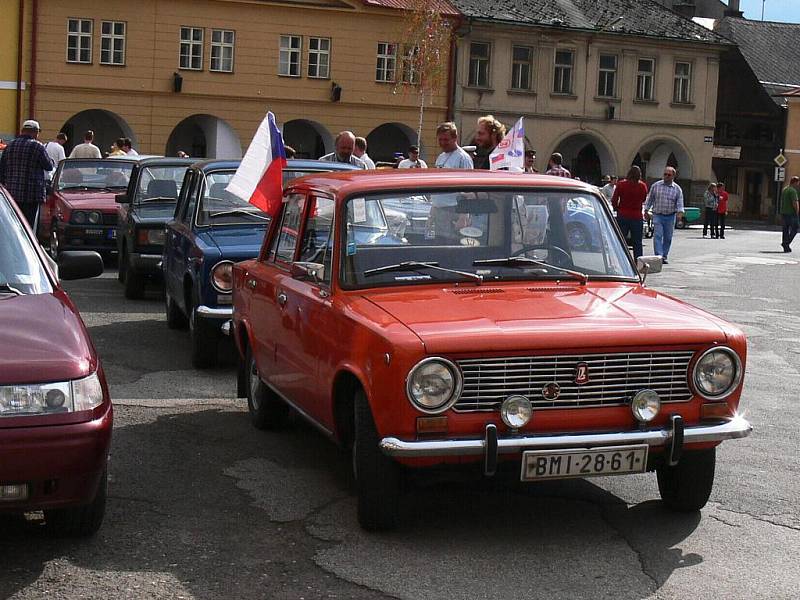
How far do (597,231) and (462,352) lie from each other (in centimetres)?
175

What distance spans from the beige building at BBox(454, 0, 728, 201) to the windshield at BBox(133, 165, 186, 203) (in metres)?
36.5

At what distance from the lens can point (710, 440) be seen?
19.6 ft

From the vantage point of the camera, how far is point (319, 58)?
51.1 metres

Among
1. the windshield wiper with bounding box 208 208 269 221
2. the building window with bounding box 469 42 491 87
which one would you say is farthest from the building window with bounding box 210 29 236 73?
the windshield wiper with bounding box 208 208 269 221

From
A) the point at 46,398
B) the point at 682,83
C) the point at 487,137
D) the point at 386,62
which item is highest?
the point at 682,83

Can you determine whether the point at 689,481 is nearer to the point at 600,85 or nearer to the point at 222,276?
the point at 222,276

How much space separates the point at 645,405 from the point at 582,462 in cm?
42

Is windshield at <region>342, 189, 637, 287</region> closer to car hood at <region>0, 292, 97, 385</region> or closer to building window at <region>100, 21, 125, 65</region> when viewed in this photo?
car hood at <region>0, 292, 97, 385</region>

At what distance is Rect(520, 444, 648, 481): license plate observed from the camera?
567 centimetres

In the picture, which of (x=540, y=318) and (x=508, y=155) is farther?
(x=508, y=155)

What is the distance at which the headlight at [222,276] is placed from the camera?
34.5 ft

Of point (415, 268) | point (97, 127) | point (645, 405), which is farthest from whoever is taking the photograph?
point (97, 127)

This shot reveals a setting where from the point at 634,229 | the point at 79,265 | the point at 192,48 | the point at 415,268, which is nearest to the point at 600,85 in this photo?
the point at 192,48

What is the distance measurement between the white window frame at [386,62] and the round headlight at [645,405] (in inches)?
1850
